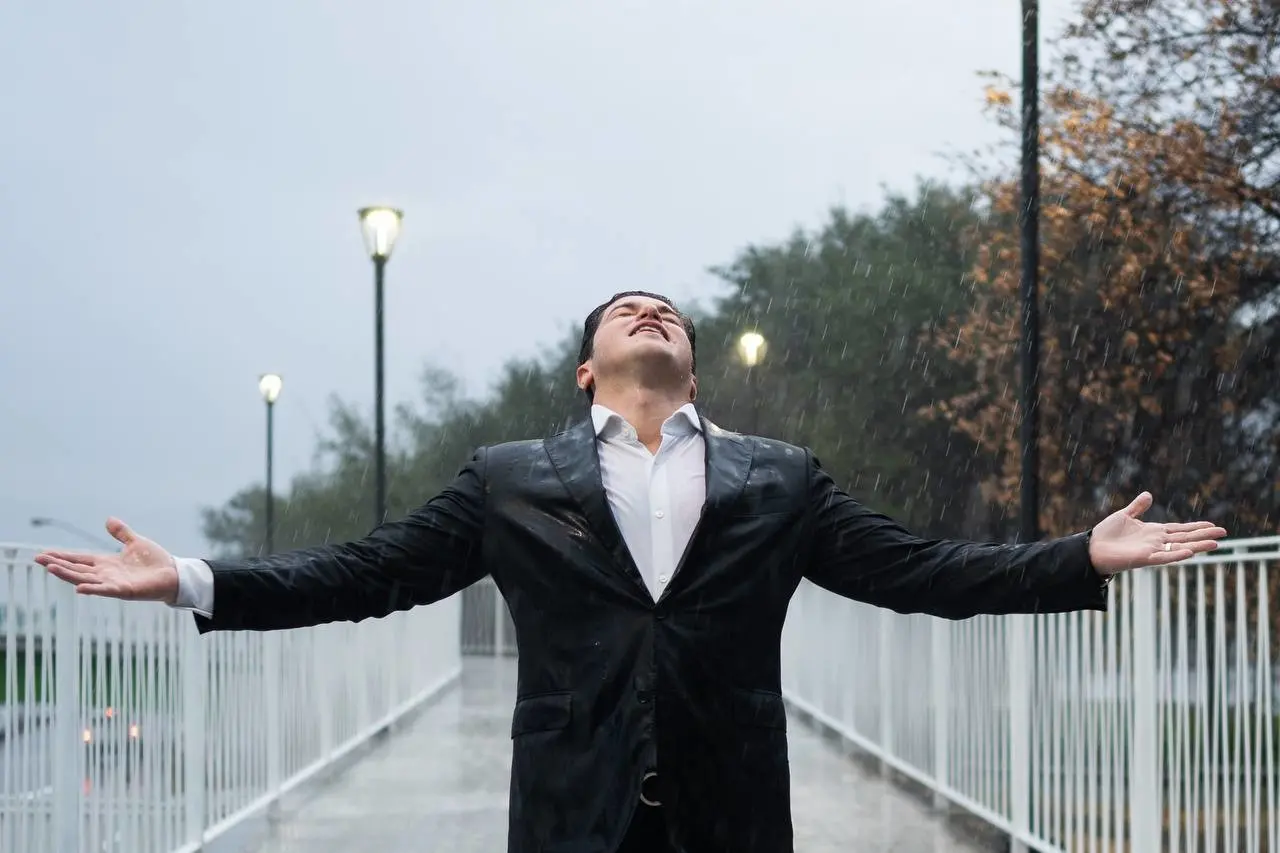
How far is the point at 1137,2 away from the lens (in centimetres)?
1747

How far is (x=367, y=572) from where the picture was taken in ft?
12.5

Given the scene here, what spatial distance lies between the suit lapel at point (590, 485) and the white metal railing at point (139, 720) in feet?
9.29

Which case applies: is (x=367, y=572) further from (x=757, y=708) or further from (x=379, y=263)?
(x=379, y=263)

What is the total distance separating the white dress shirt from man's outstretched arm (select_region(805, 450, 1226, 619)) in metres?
0.29

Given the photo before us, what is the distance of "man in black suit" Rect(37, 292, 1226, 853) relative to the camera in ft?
11.7

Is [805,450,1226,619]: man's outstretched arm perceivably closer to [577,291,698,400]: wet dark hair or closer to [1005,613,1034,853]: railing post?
[577,291,698,400]: wet dark hair

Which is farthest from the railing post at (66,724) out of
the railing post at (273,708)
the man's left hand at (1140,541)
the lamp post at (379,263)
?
the lamp post at (379,263)

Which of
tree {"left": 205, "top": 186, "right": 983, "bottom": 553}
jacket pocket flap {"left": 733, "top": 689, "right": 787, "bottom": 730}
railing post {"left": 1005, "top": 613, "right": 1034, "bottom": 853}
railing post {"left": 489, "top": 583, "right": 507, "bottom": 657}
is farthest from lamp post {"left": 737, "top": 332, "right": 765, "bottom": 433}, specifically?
jacket pocket flap {"left": 733, "top": 689, "right": 787, "bottom": 730}

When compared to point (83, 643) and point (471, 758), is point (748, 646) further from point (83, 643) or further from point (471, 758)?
point (471, 758)

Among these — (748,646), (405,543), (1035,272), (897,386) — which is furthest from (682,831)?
(897,386)

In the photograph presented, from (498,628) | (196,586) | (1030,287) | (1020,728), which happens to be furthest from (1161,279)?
(196,586)

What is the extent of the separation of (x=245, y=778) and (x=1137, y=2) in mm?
12156

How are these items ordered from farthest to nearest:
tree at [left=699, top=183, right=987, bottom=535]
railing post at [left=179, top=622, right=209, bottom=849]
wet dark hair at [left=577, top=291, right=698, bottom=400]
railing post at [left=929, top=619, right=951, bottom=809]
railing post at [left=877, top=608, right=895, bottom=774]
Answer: tree at [left=699, top=183, right=987, bottom=535] < railing post at [left=877, top=608, right=895, bottom=774] < railing post at [left=929, top=619, right=951, bottom=809] < railing post at [left=179, top=622, right=209, bottom=849] < wet dark hair at [left=577, top=291, right=698, bottom=400]

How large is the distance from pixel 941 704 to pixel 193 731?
15.6 ft
